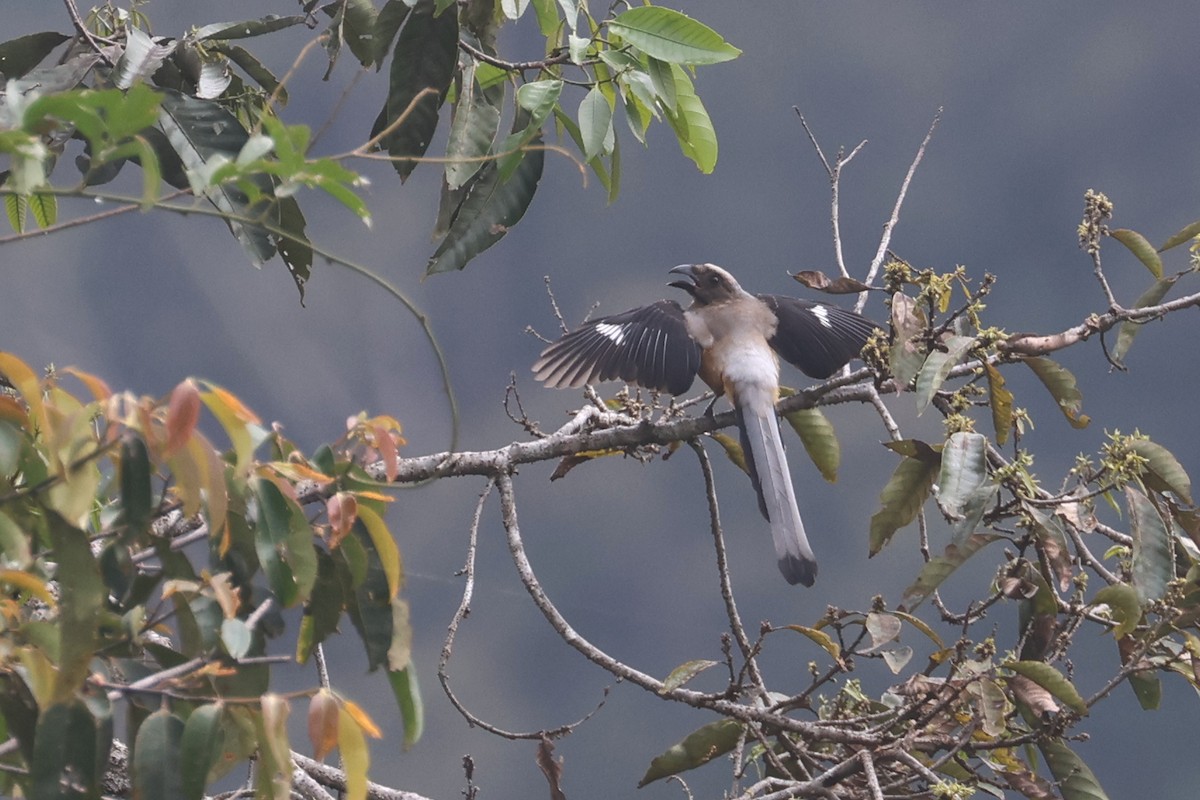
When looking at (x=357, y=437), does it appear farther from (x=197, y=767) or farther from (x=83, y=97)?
(x=83, y=97)

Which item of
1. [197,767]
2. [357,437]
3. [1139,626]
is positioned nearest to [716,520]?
[1139,626]

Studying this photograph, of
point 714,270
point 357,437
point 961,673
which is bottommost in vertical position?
point 961,673

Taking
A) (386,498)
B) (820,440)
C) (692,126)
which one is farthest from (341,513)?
(820,440)

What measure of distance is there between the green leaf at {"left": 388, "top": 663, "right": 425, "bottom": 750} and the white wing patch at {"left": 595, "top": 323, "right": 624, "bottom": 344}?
1696 millimetres

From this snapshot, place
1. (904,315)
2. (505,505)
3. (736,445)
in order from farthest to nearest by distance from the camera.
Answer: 1. (736,445)
2. (505,505)
3. (904,315)

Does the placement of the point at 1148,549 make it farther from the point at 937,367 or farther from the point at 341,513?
the point at 341,513

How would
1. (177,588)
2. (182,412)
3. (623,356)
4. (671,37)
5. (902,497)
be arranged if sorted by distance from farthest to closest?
(623,356) < (671,37) < (902,497) < (177,588) < (182,412)

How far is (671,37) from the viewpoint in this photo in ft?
7.72

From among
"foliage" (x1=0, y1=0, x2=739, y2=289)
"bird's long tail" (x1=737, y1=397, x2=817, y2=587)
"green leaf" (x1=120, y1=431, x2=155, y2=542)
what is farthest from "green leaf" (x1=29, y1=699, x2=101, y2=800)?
"bird's long tail" (x1=737, y1=397, x2=817, y2=587)

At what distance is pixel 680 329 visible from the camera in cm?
337

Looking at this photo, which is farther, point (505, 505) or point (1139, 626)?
point (505, 505)

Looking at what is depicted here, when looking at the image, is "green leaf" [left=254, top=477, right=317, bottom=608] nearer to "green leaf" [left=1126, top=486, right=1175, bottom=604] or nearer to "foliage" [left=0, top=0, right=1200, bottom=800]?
"foliage" [left=0, top=0, right=1200, bottom=800]

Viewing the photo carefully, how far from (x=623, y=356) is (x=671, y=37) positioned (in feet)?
3.22

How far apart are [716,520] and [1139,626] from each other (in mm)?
900
